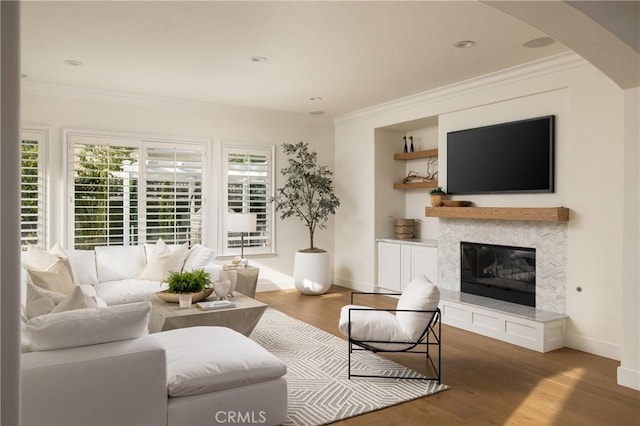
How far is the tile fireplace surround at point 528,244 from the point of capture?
443 cm

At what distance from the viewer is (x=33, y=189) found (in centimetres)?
537

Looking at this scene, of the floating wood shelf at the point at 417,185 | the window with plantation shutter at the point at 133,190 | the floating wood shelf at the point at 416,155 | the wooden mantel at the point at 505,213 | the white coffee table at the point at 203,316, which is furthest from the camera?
the floating wood shelf at the point at 417,185

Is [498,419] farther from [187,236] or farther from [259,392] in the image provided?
[187,236]

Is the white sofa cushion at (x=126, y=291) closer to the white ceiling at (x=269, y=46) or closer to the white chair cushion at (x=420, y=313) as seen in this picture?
Result: the white ceiling at (x=269, y=46)

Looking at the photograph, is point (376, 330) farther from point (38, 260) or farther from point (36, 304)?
point (38, 260)

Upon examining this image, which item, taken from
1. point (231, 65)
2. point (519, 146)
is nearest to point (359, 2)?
point (231, 65)

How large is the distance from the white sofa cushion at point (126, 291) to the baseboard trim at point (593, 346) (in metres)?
4.12

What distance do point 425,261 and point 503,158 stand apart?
5.71 ft

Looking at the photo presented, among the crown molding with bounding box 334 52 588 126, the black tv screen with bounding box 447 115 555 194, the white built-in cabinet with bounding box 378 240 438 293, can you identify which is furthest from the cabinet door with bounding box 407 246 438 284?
the crown molding with bounding box 334 52 588 126

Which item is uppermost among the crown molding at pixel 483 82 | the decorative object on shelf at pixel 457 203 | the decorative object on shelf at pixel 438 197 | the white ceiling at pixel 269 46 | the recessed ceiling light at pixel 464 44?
the white ceiling at pixel 269 46

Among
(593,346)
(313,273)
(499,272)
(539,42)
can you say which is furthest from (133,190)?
(593,346)

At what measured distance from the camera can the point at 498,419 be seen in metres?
2.78

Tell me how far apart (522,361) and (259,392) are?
249 cm

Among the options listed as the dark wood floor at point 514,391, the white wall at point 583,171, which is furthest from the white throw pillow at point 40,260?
the white wall at point 583,171
